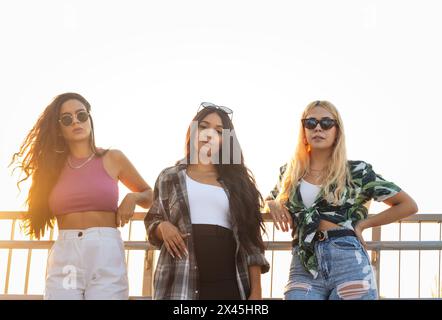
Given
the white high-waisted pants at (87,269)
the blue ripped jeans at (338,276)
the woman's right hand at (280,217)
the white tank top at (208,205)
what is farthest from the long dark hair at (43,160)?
the blue ripped jeans at (338,276)

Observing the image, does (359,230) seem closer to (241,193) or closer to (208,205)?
(241,193)

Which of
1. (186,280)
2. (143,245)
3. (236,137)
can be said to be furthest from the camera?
(143,245)

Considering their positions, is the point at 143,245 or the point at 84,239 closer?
the point at 84,239

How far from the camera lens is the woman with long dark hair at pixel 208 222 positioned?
5602 millimetres

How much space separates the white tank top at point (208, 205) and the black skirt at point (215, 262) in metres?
0.04

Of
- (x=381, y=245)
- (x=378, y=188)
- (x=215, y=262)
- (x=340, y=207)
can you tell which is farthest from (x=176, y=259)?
(x=381, y=245)

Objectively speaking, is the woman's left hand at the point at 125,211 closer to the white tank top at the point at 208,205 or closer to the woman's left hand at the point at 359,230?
the white tank top at the point at 208,205

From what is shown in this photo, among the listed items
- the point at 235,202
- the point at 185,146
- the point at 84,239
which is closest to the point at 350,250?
the point at 235,202

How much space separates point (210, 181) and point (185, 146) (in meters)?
0.37

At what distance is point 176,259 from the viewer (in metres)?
5.65

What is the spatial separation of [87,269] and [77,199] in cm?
52

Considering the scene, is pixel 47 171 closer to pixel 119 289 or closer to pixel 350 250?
pixel 119 289

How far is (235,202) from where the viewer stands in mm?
5766

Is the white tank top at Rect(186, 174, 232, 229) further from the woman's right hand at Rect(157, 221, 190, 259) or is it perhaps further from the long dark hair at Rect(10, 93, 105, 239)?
the long dark hair at Rect(10, 93, 105, 239)
